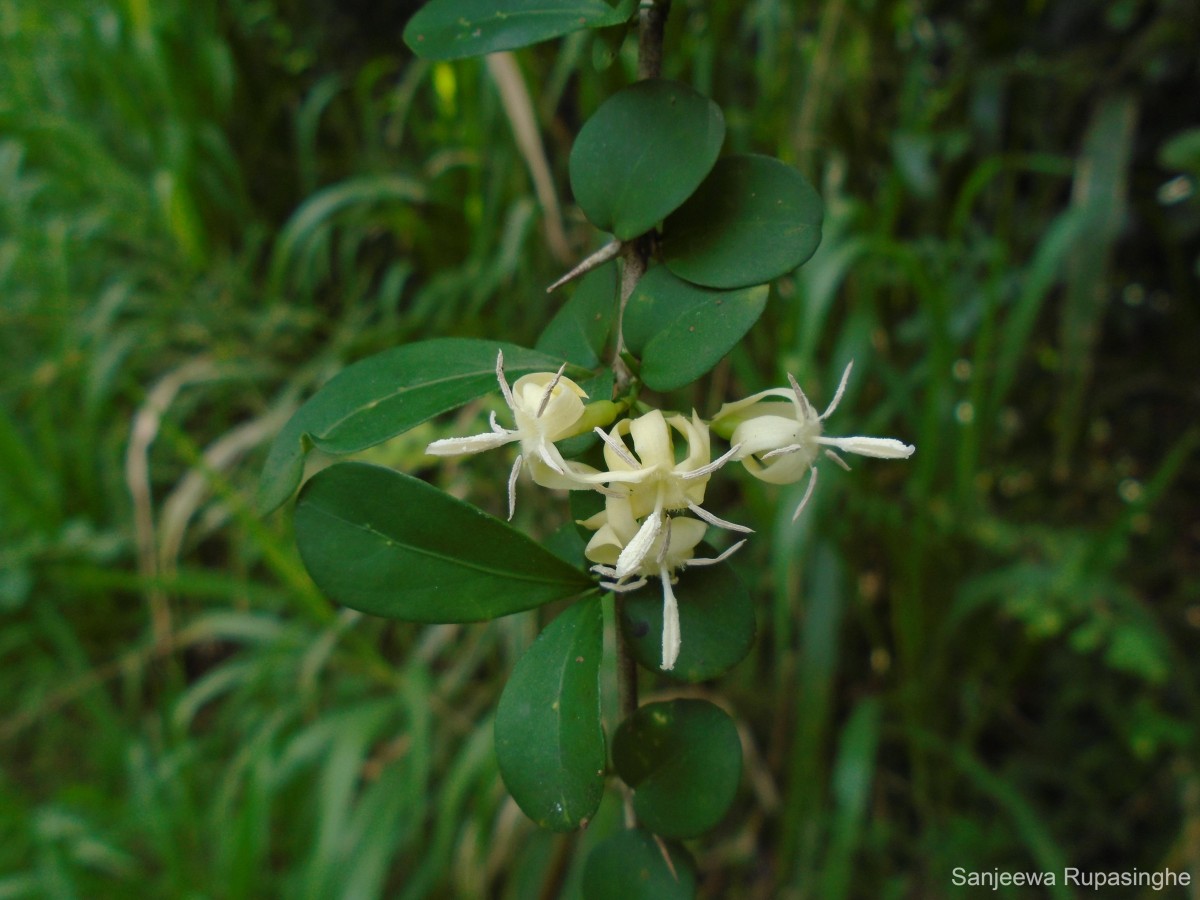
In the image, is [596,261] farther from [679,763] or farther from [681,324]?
[679,763]

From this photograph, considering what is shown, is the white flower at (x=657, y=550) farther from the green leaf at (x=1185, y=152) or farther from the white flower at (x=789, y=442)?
the green leaf at (x=1185, y=152)

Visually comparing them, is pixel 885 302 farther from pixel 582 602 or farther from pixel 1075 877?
pixel 582 602

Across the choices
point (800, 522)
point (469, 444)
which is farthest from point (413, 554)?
point (800, 522)

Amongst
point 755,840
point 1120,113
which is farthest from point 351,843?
point 1120,113

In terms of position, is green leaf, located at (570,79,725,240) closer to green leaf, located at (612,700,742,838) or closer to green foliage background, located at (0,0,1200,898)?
green leaf, located at (612,700,742,838)

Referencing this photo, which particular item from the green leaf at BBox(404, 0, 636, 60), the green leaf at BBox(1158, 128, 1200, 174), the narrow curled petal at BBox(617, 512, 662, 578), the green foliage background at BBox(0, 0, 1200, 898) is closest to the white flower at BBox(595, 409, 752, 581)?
the narrow curled petal at BBox(617, 512, 662, 578)
